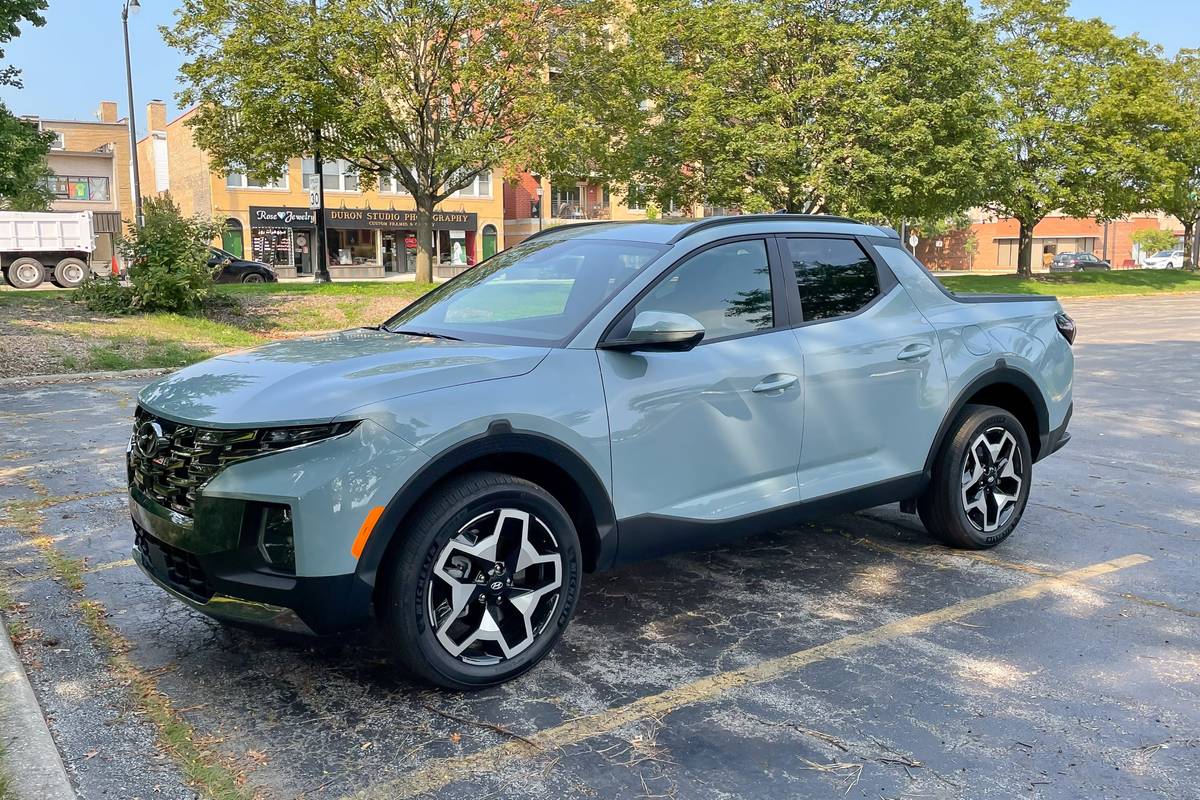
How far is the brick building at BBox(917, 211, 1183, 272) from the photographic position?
7975cm

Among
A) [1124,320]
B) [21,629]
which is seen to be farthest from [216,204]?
[21,629]

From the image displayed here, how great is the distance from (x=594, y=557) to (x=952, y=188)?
30.7 meters

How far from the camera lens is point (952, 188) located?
1243 inches

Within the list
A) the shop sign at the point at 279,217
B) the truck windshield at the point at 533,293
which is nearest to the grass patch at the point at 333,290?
the truck windshield at the point at 533,293

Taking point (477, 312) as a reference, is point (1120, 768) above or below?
below

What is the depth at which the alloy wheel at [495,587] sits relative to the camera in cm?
349

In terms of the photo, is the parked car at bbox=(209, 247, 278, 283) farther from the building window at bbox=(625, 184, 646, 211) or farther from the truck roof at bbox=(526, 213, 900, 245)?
the truck roof at bbox=(526, 213, 900, 245)

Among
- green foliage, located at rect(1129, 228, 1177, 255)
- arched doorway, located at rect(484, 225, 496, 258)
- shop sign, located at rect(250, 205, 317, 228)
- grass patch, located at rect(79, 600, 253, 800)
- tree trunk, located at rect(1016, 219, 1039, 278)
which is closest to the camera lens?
grass patch, located at rect(79, 600, 253, 800)

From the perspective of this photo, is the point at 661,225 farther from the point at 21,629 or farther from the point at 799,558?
the point at 21,629

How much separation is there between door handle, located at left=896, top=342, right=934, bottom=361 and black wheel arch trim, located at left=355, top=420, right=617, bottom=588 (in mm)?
1884

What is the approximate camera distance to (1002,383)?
534 centimetres

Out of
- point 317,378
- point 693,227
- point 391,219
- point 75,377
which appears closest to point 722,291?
point 693,227

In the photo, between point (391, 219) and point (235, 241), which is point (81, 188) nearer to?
point (235, 241)

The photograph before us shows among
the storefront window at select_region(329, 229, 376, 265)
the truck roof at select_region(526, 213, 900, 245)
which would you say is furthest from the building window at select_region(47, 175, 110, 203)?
the truck roof at select_region(526, 213, 900, 245)
